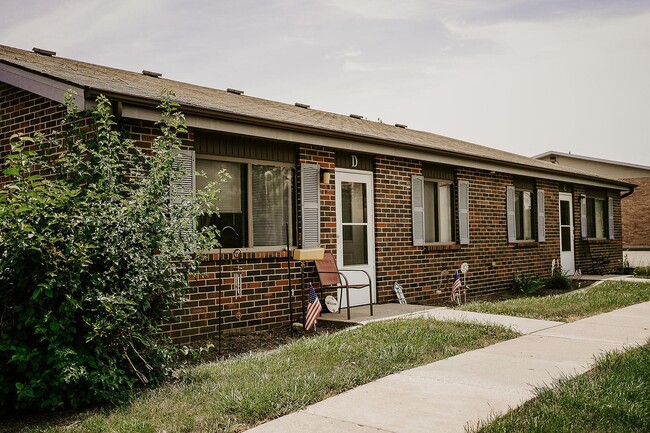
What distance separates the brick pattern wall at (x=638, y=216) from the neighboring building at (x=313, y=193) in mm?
20462

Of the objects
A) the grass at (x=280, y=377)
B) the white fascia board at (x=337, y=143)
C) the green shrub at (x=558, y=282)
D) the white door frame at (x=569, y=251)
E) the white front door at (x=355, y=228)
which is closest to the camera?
the grass at (x=280, y=377)

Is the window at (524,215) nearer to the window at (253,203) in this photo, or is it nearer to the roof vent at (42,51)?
the window at (253,203)

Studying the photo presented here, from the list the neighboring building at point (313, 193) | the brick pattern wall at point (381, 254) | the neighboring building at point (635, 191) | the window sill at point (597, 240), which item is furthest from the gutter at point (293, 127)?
the neighboring building at point (635, 191)

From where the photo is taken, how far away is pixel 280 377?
5.15m

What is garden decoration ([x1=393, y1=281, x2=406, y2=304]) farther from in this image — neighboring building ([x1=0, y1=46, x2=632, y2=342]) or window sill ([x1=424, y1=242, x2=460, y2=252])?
window sill ([x1=424, y1=242, x2=460, y2=252])

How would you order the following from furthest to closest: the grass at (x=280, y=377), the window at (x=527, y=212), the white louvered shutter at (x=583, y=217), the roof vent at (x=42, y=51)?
the white louvered shutter at (x=583, y=217) < the window at (x=527, y=212) < the roof vent at (x=42, y=51) < the grass at (x=280, y=377)

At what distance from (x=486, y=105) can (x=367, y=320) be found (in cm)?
1205

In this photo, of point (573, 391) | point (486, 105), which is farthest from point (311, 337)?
point (486, 105)

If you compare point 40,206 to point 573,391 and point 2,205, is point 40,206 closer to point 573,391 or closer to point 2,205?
point 2,205

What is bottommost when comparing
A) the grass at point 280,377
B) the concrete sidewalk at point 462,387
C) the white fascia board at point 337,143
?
the concrete sidewalk at point 462,387

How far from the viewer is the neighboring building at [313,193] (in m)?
7.35

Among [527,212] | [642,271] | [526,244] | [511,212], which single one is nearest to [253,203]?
[511,212]

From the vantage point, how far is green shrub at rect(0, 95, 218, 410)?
4500 millimetres

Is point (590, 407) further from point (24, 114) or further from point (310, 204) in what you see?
point (24, 114)
